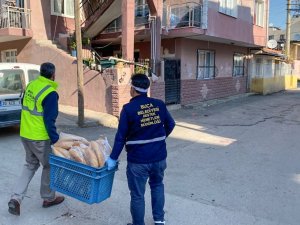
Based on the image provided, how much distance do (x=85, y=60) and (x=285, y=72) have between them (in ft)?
65.2

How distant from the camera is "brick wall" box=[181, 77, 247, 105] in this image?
15258 mm

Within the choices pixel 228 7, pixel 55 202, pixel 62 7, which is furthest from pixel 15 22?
pixel 55 202

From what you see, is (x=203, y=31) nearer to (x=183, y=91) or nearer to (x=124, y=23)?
(x=183, y=91)

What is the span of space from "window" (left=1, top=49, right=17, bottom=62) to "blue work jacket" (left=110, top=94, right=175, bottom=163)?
46.0ft

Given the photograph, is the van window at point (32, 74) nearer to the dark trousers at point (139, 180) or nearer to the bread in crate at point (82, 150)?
the bread in crate at point (82, 150)

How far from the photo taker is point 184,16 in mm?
14375

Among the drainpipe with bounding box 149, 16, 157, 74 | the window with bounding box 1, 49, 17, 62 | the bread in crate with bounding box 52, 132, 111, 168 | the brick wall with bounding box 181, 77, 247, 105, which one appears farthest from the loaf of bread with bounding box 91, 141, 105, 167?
the window with bounding box 1, 49, 17, 62

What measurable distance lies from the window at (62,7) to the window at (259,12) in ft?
36.2

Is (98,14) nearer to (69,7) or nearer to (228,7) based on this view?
(69,7)

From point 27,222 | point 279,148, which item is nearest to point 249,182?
point 279,148

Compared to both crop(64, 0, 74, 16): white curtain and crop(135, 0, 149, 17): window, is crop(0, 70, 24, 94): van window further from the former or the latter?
crop(64, 0, 74, 16): white curtain

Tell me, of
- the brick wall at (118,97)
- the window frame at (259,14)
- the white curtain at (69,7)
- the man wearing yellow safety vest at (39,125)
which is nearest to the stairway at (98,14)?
the white curtain at (69,7)

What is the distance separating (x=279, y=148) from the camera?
7812mm

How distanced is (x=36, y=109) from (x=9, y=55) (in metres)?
14.2
